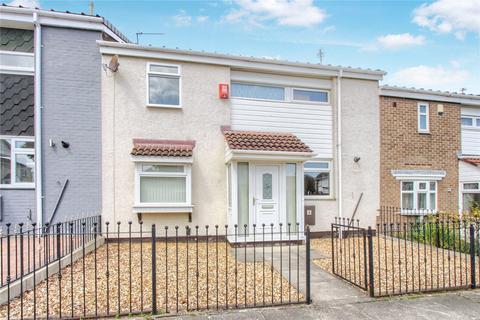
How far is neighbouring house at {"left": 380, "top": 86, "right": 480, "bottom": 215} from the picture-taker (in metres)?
10.8

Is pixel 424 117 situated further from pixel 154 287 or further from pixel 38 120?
pixel 38 120

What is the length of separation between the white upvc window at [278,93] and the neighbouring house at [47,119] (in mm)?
4390

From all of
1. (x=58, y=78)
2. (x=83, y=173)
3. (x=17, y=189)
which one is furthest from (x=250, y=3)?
(x=17, y=189)

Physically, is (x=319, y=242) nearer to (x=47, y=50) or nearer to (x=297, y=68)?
(x=297, y=68)

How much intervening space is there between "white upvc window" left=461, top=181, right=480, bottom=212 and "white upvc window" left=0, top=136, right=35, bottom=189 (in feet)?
49.7

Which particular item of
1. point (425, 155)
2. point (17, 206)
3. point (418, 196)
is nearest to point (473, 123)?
point (425, 155)

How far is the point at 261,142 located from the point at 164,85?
3504 millimetres

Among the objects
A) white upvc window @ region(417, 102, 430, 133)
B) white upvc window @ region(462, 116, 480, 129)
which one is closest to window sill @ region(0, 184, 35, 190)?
white upvc window @ region(417, 102, 430, 133)

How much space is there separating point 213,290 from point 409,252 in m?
5.55

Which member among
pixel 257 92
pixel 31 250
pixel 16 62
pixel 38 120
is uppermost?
pixel 16 62

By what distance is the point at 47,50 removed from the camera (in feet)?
28.6

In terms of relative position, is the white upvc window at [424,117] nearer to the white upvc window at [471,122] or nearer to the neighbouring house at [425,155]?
the neighbouring house at [425,155]

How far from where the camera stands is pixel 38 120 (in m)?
8.48

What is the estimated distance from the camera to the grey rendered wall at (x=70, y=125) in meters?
8.58
